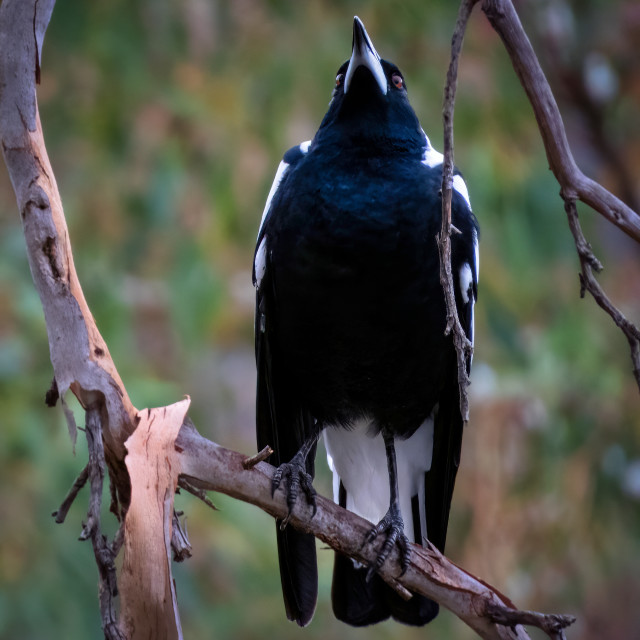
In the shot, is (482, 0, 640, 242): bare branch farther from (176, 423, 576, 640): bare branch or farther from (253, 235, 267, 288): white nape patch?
(253, 235, 267, 288): white nape patch

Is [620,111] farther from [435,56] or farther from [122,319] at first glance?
[122,319]

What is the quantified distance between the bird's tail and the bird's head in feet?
2.66

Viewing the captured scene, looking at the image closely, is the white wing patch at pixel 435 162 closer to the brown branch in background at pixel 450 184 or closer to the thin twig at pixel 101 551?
the brown branch in background at pixel 450 184

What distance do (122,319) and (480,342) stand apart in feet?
4.04

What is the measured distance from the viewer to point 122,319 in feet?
9.57

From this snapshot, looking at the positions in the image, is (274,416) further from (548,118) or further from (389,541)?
(548,118)

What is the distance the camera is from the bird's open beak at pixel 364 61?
5.86 feet

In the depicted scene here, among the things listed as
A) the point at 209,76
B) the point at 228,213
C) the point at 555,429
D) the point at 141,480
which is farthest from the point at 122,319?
the point at 141,480

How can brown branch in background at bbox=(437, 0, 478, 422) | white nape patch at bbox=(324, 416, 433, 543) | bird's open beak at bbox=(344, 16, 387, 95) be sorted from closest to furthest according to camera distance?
1. brown branch in background at bbox=(437, 0, 478, 422)
2. bird's open beak at bbox=(344, 16, 387, 95)
3. white nape patch at bbox=(324, 416, 433, 543)

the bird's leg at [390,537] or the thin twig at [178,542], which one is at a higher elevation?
the bird's leg at [390,537]

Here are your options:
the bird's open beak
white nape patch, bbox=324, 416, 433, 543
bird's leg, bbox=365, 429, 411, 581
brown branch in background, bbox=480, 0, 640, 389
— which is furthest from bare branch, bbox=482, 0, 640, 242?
white nape patch, bbox=324, 416, 433, 543

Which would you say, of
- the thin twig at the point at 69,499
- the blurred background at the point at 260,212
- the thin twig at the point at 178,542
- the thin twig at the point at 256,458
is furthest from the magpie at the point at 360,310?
the blurred background at the point at 260,212

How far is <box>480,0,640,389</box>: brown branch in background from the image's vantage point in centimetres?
114

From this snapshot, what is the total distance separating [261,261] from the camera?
1.86 m
